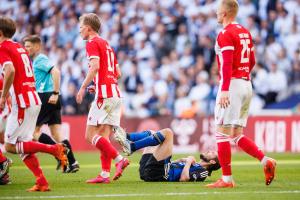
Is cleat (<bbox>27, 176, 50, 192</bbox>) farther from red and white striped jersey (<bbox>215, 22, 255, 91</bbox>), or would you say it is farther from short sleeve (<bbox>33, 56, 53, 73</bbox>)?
short sleeve (<bbox>33, 56, 53, 73</bbox>)

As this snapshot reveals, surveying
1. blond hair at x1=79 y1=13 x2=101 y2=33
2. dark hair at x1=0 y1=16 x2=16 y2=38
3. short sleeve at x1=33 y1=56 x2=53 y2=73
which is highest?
blond hair at x1=79 y1=13 x2=101 y2=33

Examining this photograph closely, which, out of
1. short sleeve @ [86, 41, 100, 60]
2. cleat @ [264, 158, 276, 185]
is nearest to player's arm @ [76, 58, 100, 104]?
short sleeve @ [86, 41, 100, 60]

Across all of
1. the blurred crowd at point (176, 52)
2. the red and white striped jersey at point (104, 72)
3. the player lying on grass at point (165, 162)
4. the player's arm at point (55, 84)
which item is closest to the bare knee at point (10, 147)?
the red and white striped jersey at point (104, 72)

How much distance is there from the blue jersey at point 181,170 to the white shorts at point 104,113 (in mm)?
1035

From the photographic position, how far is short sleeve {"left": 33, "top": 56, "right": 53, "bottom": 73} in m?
13.9

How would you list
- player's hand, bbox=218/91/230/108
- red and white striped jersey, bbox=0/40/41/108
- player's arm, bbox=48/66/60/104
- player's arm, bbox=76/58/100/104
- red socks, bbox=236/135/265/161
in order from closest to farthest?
red and white striped jersey, bbox=0/40/41/108, player's hand, bbox=218/91/230/108, red socks, bbox=236/135/265/161, player's arm, bbox=76/58/100/104, player's arm, bbox=48/66/60/104

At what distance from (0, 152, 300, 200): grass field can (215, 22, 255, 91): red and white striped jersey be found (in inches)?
56.0

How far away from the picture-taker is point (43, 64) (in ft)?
45.6

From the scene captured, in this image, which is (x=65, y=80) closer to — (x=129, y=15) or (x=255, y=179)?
(x=129, y=15)

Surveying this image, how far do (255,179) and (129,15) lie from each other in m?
13.8

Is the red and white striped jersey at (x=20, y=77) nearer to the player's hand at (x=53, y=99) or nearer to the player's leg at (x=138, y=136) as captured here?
the player's leg at (x=138, y=136)

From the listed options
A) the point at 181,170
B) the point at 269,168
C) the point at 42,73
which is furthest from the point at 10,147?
the point at 42,73

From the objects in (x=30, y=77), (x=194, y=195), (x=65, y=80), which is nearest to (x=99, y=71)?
(x=30, y=77)

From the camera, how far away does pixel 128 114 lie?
2344 centimetres
